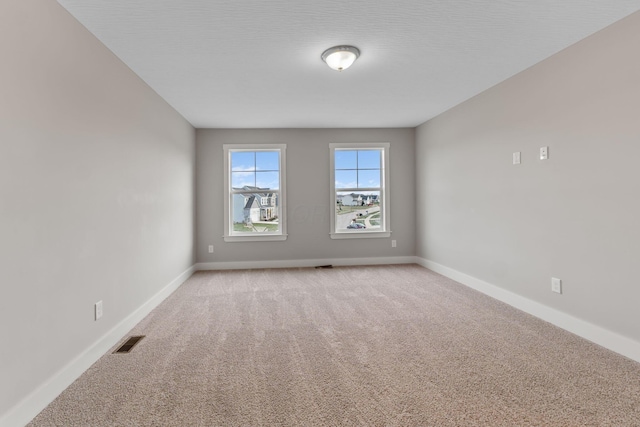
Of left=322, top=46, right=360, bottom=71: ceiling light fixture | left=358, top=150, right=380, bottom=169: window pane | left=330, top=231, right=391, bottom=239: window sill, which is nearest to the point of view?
left=322, top=46, right=360, bottom=71: ceiling light fixture

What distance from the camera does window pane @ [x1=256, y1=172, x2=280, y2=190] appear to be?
507 cm

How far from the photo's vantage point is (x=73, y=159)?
6.31 ft

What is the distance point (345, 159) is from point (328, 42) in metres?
2.91

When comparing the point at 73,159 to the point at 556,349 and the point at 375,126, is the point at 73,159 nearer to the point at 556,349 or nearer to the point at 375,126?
the point at 556,349

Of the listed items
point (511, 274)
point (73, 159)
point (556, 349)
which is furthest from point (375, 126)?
point (73, 159)

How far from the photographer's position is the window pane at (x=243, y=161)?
5.03m

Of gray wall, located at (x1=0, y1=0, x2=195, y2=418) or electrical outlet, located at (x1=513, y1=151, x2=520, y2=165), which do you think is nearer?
gray wall, located at (x1=0, y1=0, x2=195, y2=418)

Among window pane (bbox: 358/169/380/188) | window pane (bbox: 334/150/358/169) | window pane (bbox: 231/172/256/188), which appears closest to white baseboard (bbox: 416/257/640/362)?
window pane (bbox: 358/169/380/188)

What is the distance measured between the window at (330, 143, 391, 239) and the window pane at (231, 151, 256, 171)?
141cm

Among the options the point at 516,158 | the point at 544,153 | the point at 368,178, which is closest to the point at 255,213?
the point at 368,178

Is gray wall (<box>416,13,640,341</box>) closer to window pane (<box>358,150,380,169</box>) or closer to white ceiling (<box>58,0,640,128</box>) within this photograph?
white ceiling (<box>58,0,640,128</box>)

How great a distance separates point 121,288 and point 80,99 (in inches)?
59.1

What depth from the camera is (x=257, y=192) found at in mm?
5059

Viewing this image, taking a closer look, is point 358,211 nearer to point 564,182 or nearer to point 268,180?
point 268,180
